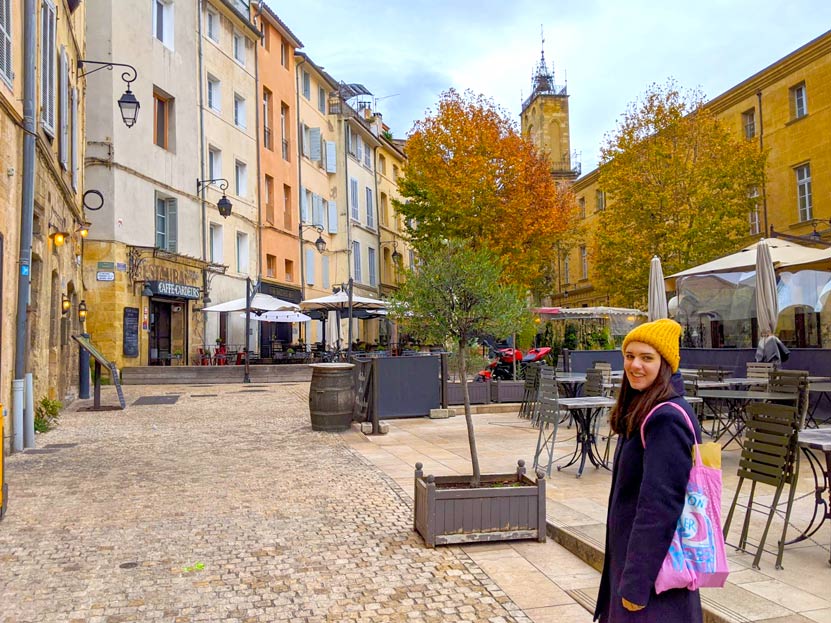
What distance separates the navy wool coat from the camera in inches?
78.2

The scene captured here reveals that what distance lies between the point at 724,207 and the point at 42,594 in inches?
895

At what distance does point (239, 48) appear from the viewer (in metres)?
26.2

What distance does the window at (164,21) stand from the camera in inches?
854

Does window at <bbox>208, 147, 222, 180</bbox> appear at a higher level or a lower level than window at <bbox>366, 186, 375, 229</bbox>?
lower

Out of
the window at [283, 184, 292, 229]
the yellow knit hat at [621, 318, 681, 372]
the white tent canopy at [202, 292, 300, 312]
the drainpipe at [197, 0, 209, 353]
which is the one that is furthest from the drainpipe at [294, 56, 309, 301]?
the yellow knit hat at [621, 318, 681, 372]

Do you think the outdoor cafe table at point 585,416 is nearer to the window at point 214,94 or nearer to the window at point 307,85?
the window at point 214,94

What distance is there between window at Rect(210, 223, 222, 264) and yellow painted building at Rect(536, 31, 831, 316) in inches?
682

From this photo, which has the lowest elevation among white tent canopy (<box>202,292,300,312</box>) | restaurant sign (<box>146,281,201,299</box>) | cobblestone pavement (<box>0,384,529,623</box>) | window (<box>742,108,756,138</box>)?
cobblestone pavement (<box>0,384,529,623</box>)

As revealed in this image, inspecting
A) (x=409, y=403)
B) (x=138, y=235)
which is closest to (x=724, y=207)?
(x=409, y=403)

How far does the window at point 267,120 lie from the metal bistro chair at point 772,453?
2581 cm

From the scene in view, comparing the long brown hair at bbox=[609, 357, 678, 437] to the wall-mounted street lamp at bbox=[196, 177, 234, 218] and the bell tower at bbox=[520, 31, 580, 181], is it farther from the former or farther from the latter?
the bell tower at bbox=[520, 31, 580, 181]

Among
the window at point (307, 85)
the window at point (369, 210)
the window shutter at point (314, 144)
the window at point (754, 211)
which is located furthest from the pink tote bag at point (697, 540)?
the window at point (369, 210)

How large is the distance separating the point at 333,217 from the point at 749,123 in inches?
730

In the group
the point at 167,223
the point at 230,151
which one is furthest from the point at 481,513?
the point at 230,151
